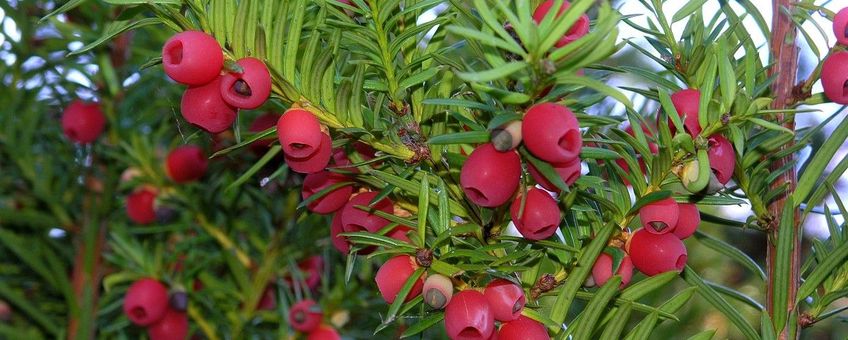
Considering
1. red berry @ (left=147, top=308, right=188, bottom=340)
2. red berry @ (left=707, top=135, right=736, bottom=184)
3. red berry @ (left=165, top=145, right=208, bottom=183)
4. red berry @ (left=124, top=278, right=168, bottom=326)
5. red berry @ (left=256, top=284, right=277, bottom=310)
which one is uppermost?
red berry @ (left=707, top=135, right=736, bottom=184)

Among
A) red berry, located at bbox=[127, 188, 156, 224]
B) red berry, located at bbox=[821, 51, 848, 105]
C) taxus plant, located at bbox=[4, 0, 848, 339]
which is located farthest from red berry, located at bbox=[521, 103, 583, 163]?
red berry, located at bbox=[127, 188, 156, 224]

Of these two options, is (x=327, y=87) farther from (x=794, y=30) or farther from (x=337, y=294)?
(x=337, y=294)

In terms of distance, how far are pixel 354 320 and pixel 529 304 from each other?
521mm

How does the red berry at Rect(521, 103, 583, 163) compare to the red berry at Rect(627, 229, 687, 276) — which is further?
the red berry at Rect(627, 229, 687, 276)

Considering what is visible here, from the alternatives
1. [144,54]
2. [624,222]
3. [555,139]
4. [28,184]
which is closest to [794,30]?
[624,222]

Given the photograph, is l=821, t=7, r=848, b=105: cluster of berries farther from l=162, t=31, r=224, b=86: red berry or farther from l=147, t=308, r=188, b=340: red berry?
l=147, t=308, r=188, b=340: red berry

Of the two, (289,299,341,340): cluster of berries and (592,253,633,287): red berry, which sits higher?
(592,253,633,287): red berry

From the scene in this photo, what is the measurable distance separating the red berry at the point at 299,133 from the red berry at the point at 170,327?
49 centimetres

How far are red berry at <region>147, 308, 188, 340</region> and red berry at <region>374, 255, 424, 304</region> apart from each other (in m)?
0.48

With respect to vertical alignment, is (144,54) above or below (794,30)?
below

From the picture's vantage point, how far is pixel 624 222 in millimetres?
561

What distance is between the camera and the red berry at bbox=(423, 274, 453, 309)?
19.3 inches

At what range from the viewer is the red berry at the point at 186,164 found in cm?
101

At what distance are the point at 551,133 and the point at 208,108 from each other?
0.67 feet
